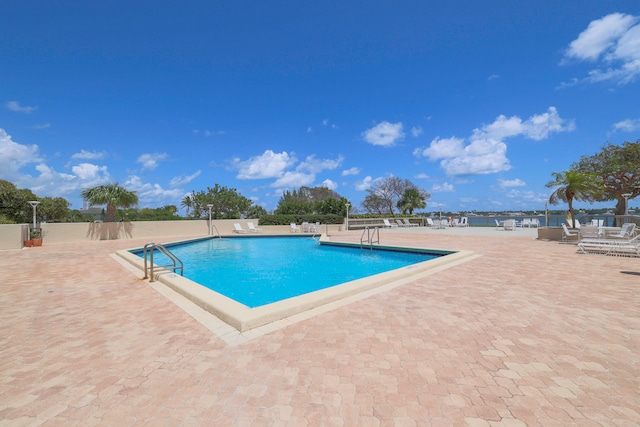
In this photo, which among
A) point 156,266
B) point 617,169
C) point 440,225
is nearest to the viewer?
point 156,266

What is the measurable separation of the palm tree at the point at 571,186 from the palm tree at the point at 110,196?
24396mm

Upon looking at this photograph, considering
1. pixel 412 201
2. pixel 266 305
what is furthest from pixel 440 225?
pixel 266 305

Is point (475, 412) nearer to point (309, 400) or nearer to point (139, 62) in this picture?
point (309, 400)

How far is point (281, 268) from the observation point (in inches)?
348

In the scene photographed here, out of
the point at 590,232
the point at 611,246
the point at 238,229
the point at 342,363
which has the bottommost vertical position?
the point at 342,363

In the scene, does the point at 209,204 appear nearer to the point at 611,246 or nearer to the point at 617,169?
the point at 611,246

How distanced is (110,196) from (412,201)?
34.3 meters

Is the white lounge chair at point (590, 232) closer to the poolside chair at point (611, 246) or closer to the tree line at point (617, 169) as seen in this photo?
the poolside chair at point (611, 246)

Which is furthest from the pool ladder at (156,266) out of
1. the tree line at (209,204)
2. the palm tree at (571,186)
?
the palm tree at (571,186)

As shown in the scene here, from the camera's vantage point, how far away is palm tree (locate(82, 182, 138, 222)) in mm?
15977

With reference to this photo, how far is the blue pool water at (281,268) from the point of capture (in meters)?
6.52

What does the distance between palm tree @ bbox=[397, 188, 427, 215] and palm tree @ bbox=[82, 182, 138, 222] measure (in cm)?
3275

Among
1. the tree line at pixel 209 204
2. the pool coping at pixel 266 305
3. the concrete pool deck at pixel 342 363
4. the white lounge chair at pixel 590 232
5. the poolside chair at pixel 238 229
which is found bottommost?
the concrete pool deck at pixel 342 363

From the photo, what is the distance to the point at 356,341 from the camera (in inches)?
110
